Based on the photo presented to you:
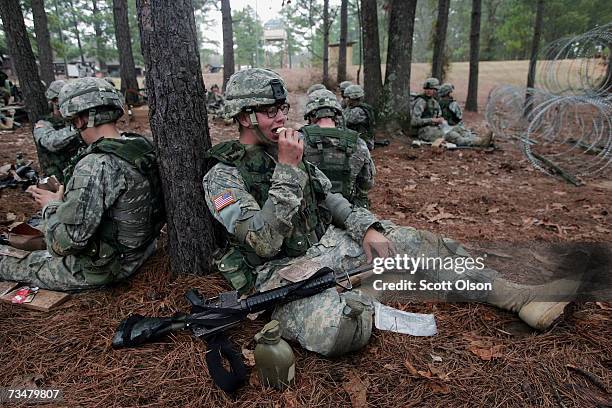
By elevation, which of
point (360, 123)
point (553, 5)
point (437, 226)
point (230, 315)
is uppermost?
point (553, 5)

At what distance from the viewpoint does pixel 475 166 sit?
328 inches

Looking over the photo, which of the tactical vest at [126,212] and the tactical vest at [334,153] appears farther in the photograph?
the tactical vest at [334,153]

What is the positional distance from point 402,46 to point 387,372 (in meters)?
9.11

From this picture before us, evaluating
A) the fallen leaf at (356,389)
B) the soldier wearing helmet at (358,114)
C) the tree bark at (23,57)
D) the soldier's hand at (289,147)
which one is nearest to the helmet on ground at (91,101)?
the soldier's hand at (289,147)

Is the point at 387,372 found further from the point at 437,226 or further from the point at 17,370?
the point at 437,226

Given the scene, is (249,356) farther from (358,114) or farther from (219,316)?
(358,114)

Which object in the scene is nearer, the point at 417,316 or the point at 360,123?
the point at 417,316

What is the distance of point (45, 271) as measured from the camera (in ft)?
10.0

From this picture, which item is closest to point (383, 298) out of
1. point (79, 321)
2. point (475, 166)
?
point (79, 321)

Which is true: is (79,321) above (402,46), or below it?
below

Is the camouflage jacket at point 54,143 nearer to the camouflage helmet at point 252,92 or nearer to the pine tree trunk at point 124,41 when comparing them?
the camouflage helmet at point 252,92

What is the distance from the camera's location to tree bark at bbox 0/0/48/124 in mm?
5000

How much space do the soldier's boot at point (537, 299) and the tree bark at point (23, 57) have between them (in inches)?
239

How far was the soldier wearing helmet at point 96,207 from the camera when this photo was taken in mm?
2688
